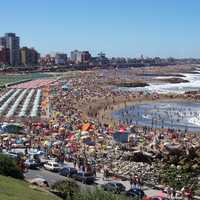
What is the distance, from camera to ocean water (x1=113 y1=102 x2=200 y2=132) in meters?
52.2

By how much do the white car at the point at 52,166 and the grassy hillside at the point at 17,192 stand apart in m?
7.73

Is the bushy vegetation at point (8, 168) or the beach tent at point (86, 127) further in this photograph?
the beach tent at point (86, 127)

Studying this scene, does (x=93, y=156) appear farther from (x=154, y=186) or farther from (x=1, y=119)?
(x=1, y=119)

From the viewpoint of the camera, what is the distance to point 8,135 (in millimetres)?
38938

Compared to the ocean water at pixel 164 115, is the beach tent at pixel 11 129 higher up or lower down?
higher up

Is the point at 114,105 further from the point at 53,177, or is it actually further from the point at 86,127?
the point at 53,177

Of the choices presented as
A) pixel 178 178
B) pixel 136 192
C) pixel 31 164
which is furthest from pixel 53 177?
pixel 178 178

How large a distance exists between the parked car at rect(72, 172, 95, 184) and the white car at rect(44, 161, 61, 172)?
1.83 meters

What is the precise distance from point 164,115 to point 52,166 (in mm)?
34090

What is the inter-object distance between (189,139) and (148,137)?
3057mm

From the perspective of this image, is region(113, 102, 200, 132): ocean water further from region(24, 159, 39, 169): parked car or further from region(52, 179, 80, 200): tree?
region(52, 179, 80, 200): tree

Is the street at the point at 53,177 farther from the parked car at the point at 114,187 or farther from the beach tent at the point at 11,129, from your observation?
the beach tent at the point at 11,129

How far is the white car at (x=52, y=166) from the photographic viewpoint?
2598 cm

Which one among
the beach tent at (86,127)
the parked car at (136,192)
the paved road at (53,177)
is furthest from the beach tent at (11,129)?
the parked car at (136,192)
